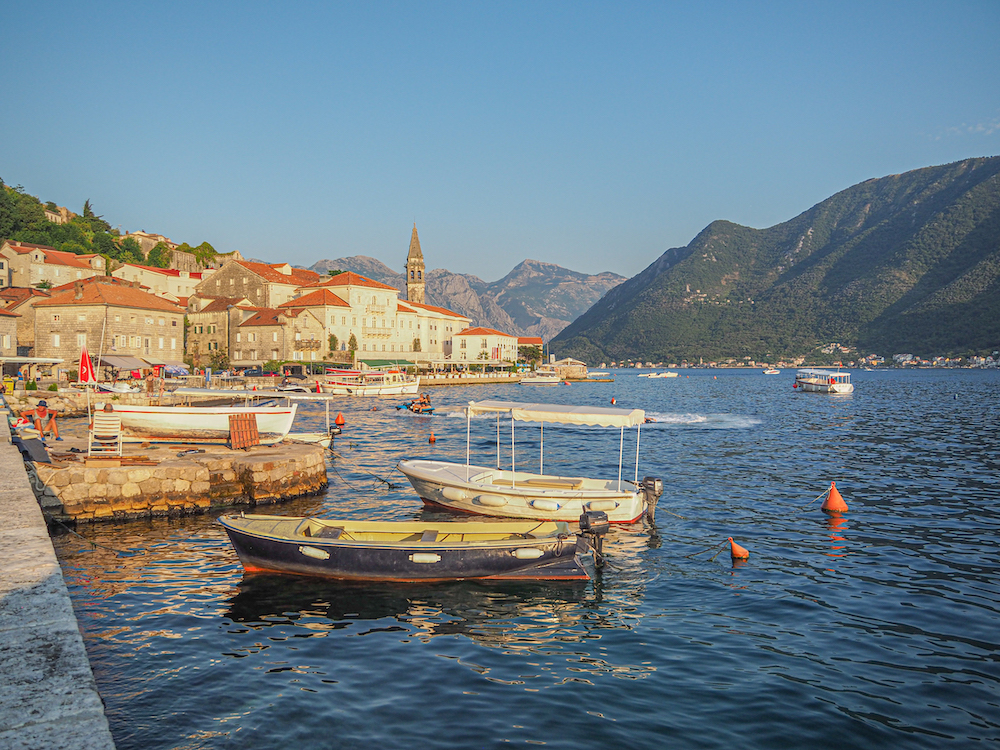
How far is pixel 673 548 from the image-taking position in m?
17.0

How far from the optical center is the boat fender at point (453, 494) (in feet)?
62.7

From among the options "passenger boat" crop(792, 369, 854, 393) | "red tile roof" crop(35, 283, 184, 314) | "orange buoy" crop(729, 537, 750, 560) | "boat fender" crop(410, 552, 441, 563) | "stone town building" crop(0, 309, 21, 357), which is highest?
"red tile roof" crop(35, 283, 184, 314)

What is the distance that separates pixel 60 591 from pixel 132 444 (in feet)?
74.5

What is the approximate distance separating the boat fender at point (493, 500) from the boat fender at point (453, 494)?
0.97 m

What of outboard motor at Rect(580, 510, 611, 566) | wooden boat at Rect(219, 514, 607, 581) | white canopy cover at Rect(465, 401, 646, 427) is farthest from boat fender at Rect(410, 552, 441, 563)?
white canopy cover at Rect(465, 401, 646, 427)

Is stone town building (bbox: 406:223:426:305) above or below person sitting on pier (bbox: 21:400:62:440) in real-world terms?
above

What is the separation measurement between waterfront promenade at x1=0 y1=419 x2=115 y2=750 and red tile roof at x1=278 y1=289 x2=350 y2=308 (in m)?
89.3

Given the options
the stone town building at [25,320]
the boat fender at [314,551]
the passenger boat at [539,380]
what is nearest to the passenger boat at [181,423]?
the boat fender at [314,551]

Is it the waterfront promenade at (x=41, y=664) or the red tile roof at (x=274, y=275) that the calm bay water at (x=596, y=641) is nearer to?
the waterfront promenade at (x=41, y=664)

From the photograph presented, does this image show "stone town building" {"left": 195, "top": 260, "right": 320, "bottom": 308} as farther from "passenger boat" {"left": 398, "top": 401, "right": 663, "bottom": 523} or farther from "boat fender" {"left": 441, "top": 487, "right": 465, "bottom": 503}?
"boat fender" {"left": 441, "top": 487, "right": 465, "bottom": 503}

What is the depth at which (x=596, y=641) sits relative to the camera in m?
11.2

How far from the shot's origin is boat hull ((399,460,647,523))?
17.7 meters

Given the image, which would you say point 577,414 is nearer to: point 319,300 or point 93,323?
point 93,323

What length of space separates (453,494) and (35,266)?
97583mm
